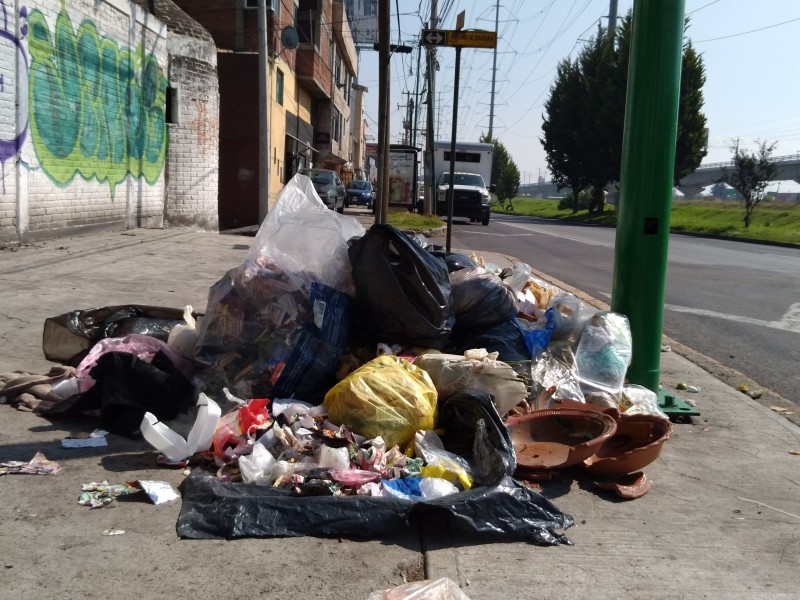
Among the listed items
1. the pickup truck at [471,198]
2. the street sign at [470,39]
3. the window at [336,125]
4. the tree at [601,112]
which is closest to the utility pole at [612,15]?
the tree at [601,112]

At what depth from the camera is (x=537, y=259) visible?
14859 mm

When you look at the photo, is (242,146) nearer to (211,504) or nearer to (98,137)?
(98,137)

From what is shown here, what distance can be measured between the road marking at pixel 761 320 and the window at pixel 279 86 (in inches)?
661

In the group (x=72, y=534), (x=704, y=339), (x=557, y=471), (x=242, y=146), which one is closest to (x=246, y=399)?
(x=72, y=534)

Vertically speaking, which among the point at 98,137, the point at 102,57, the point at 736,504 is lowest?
the point at 736,504

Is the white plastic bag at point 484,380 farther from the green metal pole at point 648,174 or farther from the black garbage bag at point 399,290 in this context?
the green metal pole at point 648,174

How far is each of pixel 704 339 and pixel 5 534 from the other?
644cm

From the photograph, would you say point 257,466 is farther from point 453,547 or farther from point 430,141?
point 430,141

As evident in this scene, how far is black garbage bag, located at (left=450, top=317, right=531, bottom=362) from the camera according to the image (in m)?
4.59

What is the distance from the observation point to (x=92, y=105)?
11375 mm

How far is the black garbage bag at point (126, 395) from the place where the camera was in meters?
3.75

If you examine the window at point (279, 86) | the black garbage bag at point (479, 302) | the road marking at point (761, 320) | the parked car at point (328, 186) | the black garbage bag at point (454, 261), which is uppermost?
the window at point (279, 86)

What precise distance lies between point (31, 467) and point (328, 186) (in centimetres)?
2249

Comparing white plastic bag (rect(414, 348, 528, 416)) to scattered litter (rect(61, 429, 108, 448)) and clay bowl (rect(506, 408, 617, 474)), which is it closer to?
clay bowl (rect(506, 408, 617, 474))
